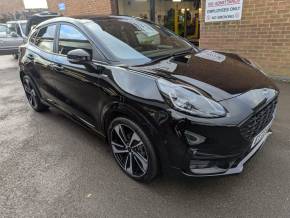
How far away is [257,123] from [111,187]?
1546 millimetres

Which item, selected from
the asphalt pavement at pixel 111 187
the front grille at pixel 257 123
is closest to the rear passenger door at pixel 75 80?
the asphalt pavement at pixel 111 187

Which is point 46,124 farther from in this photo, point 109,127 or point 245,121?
point 245,121

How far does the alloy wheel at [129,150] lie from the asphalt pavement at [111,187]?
0.14 meters

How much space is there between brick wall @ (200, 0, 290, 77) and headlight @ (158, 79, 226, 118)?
13.2 feet

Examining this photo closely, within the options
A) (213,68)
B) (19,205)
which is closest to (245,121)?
(213,68)

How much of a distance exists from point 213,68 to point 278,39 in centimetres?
342

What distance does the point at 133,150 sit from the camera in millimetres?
2518

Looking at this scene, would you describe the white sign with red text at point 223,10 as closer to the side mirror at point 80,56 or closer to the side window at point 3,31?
the side mirror at point 80,56

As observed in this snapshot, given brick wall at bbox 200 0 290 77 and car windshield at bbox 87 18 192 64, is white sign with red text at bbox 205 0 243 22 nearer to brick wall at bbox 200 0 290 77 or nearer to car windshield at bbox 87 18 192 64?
brick wall at bbox 200 0 290 77

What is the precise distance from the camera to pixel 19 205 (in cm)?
239

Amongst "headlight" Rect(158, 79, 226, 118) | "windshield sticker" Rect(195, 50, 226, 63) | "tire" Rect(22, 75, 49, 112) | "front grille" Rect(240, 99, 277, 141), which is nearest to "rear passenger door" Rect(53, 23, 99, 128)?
"headlight" Rect(158, 79, 226, 118)

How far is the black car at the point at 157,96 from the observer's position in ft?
6.62

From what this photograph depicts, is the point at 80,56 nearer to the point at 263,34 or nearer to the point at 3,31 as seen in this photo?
the point at 263,34

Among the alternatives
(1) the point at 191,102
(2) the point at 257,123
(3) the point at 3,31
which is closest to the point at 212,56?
(2) the point at 257,123
